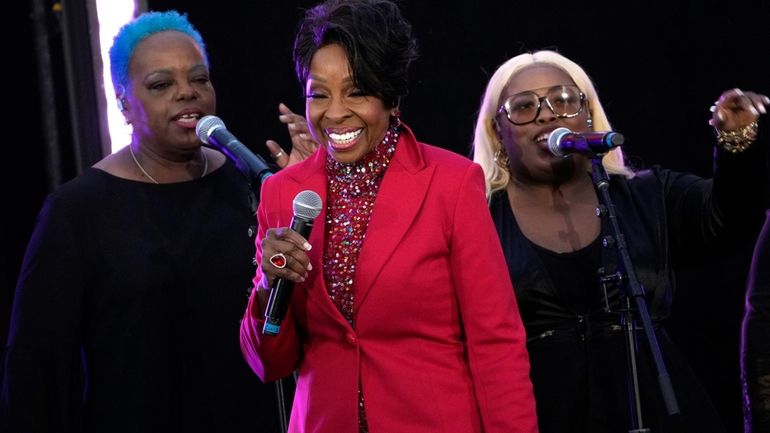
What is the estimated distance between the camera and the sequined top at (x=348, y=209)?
2893 mm

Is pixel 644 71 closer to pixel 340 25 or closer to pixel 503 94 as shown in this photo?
pixel 503 94

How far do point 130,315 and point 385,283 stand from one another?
126 centimetres

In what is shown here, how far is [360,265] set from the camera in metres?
2.85

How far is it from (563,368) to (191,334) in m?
1.19

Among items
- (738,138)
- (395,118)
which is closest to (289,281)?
(395,118)

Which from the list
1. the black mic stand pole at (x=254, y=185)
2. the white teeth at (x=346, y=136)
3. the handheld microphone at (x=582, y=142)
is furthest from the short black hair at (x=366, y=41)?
the handheld microphone at (x=582, y=142)

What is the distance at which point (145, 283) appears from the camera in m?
3.76

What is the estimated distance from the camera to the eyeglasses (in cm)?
393

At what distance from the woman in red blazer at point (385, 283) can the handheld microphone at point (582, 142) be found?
0.53 metres

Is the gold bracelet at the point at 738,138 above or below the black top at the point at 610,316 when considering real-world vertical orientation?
above

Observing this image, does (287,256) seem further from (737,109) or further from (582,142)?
(737,109)

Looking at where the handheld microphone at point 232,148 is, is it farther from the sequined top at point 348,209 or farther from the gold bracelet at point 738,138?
the gold bracelet at point 738,138

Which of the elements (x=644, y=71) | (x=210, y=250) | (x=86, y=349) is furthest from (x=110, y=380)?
(x=644, y=71)

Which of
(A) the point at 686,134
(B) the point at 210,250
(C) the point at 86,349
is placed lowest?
(C) the point at 86,349
